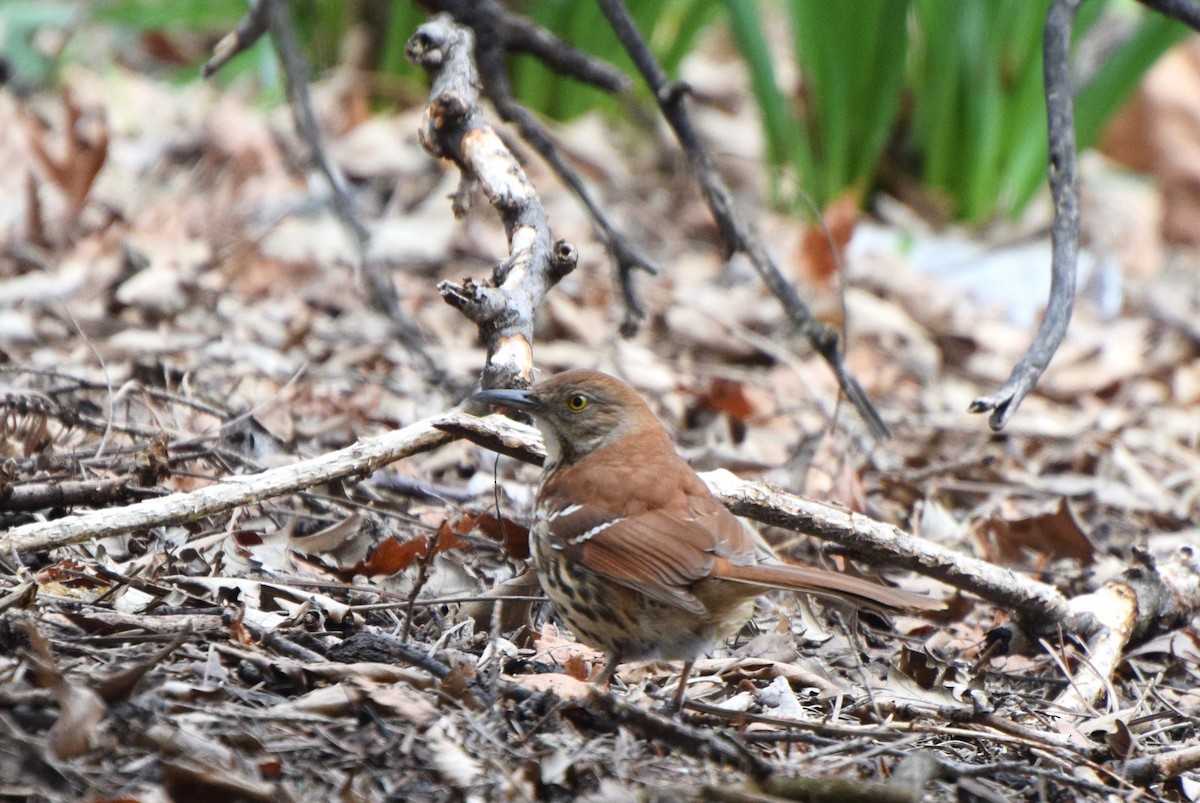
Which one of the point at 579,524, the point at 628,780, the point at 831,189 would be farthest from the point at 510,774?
the point at 831,189

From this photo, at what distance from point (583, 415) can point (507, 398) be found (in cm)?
41

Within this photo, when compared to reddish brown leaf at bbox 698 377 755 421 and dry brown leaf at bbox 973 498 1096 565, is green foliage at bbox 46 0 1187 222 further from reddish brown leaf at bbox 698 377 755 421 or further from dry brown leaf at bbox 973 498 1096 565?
dry brown leaf at bbox 973 498 1096 565

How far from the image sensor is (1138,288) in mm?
→ 8414

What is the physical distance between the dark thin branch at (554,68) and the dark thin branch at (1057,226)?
1.41 m

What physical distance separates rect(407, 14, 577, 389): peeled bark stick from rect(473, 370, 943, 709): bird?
0.16 metres

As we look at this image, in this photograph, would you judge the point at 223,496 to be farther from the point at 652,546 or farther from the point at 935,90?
the point at 935,90

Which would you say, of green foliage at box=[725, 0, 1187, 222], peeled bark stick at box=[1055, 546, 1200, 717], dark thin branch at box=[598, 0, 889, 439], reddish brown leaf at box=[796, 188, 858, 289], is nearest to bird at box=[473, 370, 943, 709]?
peeled bark stick at box=[1055, 546, 1200, 717]

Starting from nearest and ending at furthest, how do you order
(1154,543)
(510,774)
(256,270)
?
(510,774)
(1154,543)
(256,270)

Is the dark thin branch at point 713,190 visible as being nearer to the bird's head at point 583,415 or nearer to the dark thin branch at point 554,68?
the dark thin branch at point 554,68

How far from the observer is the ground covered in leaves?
270 cm

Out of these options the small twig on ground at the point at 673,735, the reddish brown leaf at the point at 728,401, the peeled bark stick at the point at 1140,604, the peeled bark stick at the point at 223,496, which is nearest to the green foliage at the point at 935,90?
the reddish brown leaf at the point at 728,401

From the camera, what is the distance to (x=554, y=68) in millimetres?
4852

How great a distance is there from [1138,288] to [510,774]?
6.96 meters

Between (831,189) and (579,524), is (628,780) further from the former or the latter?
(831,189)
